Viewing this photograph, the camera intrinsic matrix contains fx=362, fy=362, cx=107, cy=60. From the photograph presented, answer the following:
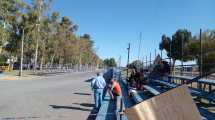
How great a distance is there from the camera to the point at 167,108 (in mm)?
2432

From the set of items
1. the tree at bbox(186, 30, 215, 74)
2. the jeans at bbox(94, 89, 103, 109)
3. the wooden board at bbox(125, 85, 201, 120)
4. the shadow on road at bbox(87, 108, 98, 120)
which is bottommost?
the shadow on road at bbox(87, 108, 98, 120)

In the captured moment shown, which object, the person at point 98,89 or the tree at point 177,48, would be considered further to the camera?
the tree at point 177,48

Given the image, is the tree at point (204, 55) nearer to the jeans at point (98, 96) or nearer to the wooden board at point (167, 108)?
the jeans at point (98, 96)

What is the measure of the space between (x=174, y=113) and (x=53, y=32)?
75506 millimetres

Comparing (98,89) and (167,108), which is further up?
(167,108)

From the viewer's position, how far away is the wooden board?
2381 mm

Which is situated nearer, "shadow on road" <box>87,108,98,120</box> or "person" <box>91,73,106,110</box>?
"shadow on road" <box>87,108,98,120</box>

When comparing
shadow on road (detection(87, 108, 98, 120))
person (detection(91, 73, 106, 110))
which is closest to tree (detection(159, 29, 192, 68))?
person (detection(91, 73, 106, 110))

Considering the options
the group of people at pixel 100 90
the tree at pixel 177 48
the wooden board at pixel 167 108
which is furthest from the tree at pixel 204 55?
the wooden board at pixel 167 108

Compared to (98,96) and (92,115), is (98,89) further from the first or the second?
(92,115)

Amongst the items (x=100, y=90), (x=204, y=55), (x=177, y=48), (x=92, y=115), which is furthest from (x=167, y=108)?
(x=177, y=48)

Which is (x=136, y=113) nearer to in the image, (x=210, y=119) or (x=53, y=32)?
(x=210, y=119)

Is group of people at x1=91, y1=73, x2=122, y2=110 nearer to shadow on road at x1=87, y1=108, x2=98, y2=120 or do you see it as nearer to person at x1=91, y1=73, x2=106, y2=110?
person at x1=91, y1=73, x2=106, y2=110

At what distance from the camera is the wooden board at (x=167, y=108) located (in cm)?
238
